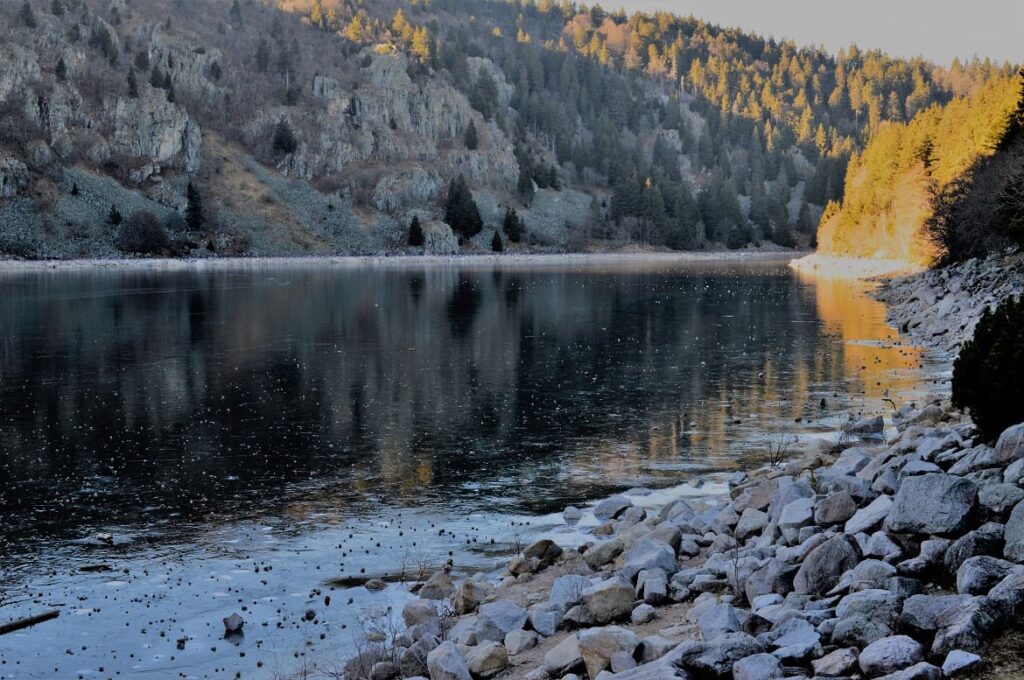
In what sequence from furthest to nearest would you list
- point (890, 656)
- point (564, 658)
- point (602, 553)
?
point (602, 553) < point (564, 658) < point (890, 656)

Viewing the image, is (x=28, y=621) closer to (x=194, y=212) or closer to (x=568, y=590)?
(x=568, y=590)

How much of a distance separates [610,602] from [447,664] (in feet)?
7.07

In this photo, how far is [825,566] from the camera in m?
10.3

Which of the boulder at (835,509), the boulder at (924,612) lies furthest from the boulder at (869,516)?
the boulder at (924,612)

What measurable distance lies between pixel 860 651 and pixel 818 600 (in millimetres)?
1529

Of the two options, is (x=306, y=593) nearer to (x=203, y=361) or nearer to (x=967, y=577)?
(x=967, y=577)

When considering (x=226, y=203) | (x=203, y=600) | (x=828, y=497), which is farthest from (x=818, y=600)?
(x=226, y=203)

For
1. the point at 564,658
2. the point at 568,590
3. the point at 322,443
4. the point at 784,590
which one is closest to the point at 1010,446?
the point at 784,590

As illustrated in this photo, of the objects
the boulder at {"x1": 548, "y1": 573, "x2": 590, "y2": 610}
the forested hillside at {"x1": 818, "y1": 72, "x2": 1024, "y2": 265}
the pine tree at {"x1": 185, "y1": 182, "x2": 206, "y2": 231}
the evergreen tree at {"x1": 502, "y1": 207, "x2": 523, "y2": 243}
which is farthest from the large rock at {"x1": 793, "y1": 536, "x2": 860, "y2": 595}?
the evergreen tree at {"x1": 502, "y1": 207, "x2": 523, "y2": 243}

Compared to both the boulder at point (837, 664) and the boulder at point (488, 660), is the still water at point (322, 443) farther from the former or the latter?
the boulder at point (837, 664)

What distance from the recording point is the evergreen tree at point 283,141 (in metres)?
180

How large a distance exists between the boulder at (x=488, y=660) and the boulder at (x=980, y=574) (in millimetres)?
4646

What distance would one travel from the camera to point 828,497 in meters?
12.6

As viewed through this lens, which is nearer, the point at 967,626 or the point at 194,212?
the point at 967,626
